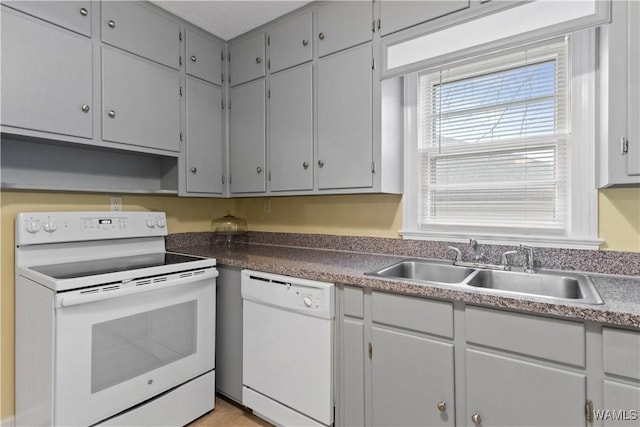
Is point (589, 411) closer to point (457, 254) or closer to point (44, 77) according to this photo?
point (457, 254)

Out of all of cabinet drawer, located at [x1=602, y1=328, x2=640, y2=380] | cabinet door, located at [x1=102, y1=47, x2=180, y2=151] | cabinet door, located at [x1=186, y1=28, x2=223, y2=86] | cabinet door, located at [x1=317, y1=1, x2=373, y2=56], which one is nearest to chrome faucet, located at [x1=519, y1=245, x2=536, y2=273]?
cabinet drawer, located at [x1=602, y1=328, x2=640, y2=380]

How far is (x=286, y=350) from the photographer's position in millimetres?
1725

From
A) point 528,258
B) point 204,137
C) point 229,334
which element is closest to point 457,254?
point 528,258

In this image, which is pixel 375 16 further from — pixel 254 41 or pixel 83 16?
pixel 83 16

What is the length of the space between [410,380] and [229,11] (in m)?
2.43

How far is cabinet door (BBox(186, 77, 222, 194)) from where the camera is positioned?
7.65 feet

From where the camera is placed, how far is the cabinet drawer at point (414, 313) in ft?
Result: 4.34

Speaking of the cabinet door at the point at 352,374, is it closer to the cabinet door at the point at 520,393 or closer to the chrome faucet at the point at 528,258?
the cabinet door at the point at 520,393

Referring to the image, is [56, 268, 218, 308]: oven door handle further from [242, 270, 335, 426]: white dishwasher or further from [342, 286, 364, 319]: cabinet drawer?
[342, 286, 364, 319]: cabinet drawer

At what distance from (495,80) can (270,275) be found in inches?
66.6

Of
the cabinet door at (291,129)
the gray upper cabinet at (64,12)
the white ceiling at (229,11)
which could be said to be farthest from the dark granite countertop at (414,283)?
the white ceiling at (229,11)

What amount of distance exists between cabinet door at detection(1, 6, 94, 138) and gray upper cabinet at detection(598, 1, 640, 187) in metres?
2.49

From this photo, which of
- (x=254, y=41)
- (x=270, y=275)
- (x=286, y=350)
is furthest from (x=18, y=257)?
(x=254, y=41)

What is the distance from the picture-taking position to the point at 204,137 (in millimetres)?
2428
